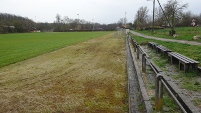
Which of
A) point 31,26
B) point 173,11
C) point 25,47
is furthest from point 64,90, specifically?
point 31,26

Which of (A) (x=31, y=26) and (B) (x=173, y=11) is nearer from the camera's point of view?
(B) (x=173, y=11)

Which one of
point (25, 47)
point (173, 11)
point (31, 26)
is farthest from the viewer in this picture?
point (31, 26)

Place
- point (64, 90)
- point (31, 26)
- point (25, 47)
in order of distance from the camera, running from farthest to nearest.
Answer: point (31, 26) < point (25, 47) < point (64, 90)

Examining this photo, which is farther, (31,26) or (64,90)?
(31,26)

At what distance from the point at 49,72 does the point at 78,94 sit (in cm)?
383

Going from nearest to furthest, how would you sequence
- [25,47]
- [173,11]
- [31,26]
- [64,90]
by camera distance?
[64,90], [25,47], [173,11], [31,26]

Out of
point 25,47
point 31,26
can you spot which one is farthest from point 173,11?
point 31,26

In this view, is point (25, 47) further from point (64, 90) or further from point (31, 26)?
point (31, 26)

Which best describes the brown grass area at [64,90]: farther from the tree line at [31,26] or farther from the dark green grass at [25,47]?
the tree line at [31,26]

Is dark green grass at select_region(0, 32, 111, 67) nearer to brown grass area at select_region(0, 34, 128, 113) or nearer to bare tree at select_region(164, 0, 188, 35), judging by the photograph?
brown grass area at select_region(0, 34, 128, 113)

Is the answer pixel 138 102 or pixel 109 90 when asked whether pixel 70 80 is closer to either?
pixel 109 90

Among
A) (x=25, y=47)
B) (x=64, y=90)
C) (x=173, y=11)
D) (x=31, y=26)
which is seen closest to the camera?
(x=64, y=90)

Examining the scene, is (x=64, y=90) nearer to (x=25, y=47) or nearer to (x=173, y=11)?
(x=25, y=47)

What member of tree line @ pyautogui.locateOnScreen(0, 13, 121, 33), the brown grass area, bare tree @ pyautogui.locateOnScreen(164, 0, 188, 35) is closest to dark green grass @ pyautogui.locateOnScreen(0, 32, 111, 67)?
the brown grass area
